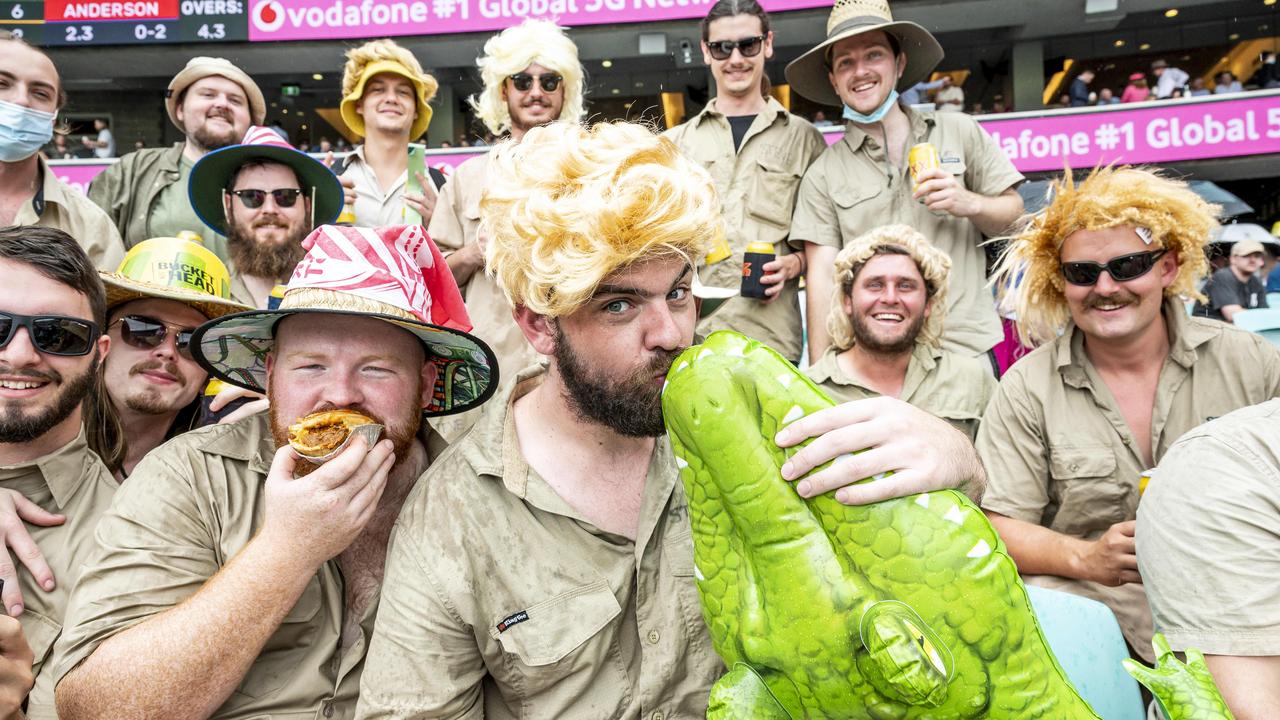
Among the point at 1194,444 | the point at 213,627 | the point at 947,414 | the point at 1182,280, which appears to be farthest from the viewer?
the point at 947,414

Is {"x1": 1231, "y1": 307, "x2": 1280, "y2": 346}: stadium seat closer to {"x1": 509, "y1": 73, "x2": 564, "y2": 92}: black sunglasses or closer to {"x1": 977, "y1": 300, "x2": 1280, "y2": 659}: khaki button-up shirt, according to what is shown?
{"x1": 977, "y1": 300, "x2": 1280, "y2": 659}: khaki button-up shirt

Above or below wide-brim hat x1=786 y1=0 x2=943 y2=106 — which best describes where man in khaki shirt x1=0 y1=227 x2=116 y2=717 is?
below

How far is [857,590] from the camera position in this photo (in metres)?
1.11

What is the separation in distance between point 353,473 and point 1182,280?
2874 mm

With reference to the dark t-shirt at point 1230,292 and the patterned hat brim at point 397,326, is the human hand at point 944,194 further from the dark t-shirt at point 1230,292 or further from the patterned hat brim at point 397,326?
the dark t-shirt at point 1230,292

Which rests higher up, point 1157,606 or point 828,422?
point 828,422

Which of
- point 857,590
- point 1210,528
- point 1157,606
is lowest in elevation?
point 1157,606

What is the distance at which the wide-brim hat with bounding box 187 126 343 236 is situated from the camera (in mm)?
3467

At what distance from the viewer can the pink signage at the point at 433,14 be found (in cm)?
1620

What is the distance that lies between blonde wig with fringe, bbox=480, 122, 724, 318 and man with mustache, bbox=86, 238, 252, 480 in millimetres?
1419

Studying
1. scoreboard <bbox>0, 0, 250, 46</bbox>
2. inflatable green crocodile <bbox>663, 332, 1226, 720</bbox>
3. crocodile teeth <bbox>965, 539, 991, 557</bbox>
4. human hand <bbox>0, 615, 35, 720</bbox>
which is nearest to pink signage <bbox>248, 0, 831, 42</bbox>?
scoreboard <bbox>0, 0, 250, 46</bbox>

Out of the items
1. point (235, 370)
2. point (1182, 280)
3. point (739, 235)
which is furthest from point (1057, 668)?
point (739, 235)

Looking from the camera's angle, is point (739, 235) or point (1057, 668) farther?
point (739, 235)

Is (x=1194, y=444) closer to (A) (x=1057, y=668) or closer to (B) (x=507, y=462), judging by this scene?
(A) (x=1057, y=668)
